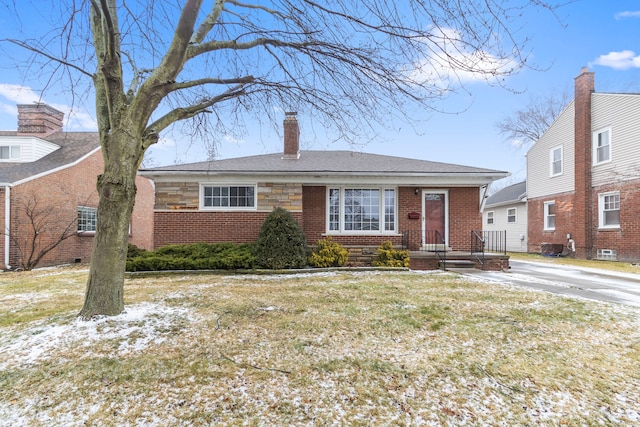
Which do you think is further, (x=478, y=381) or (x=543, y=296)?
(x=543, y=296)

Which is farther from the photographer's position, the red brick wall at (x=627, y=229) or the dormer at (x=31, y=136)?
the dormer at (x=31, y=136)

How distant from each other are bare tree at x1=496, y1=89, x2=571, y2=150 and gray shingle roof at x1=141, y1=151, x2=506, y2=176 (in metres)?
19.7

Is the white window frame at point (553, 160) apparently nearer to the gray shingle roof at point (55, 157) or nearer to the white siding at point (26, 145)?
the gray shingle roof at point (55, 157)

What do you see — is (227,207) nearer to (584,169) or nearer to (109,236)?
(109,236)

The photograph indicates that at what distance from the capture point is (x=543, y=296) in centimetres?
593

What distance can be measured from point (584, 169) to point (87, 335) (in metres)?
18.2

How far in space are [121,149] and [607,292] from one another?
8.90 m

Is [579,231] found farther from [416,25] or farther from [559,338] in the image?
[416,25]

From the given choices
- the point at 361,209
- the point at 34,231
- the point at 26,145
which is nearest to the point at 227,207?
the point at 361,209

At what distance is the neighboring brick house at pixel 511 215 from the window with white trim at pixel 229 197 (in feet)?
50.0

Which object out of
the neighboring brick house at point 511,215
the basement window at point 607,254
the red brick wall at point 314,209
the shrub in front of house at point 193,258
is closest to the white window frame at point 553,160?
the neighboring brick house at point 511,215

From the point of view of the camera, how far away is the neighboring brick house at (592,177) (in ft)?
41.7

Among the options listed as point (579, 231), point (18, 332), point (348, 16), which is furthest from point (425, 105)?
point (579, 231)

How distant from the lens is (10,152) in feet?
46.8
